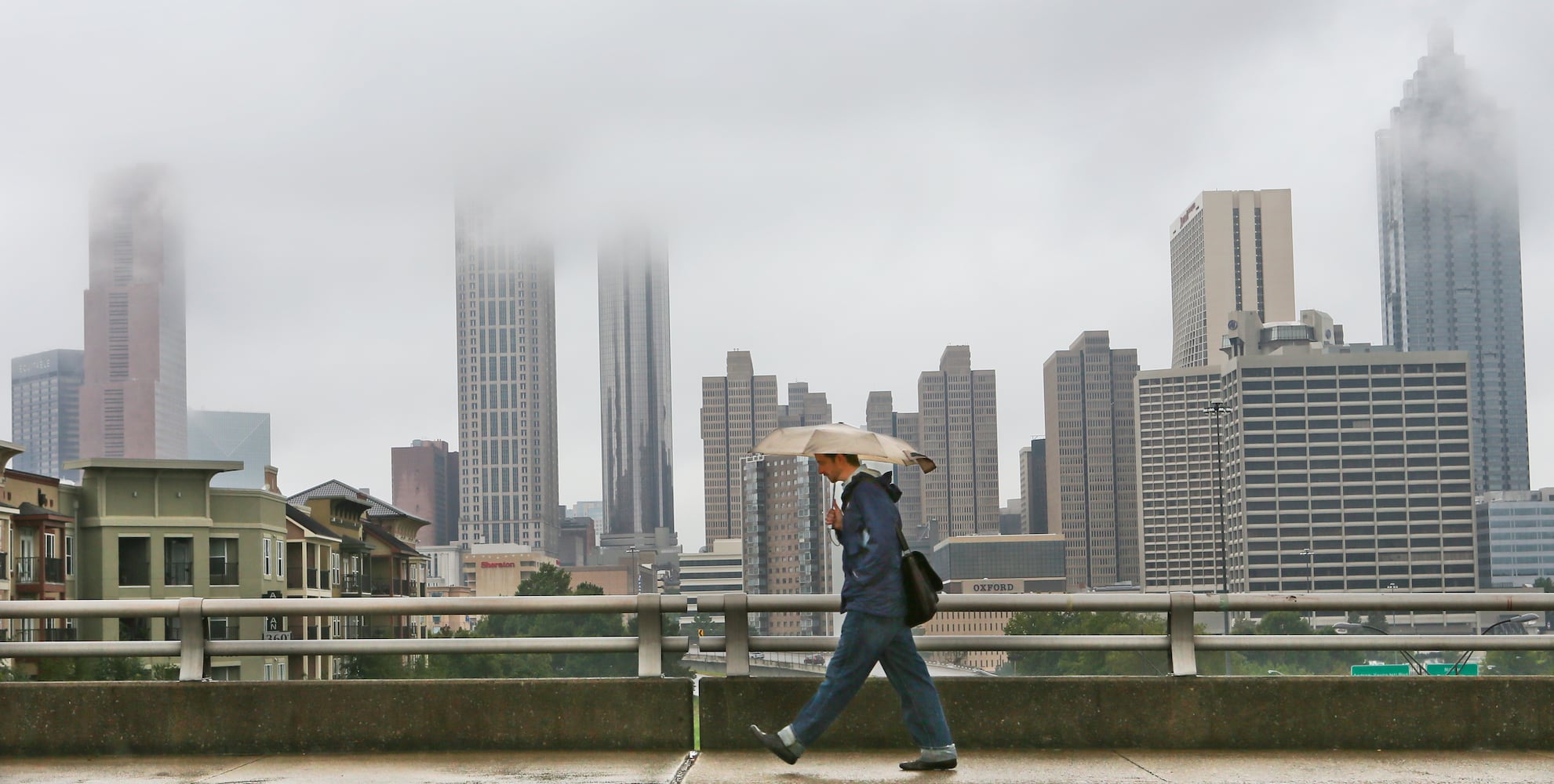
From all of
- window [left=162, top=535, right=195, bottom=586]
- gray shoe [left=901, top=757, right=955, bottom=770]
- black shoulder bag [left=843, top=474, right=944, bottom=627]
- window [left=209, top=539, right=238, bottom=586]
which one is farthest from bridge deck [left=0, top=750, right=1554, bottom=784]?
window [left=209, top=539, right=238, bottom=586]

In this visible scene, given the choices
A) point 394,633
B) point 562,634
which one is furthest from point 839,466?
point 394,633

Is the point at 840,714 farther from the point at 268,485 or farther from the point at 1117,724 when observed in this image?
the point at 268,485

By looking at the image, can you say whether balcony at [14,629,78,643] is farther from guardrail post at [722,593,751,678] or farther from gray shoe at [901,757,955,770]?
gray shoe at [901,757,955,770]

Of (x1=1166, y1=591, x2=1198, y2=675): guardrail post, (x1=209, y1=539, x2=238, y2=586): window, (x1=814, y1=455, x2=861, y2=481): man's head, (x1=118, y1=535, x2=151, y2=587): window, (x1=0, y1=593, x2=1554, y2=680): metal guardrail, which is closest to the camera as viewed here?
(x1=814, y1=455, x2=861, y2=481): man's head

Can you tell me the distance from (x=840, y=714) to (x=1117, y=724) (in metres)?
1.68

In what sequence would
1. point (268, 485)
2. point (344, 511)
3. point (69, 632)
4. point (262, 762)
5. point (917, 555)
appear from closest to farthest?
point (917, 555)
point (262, 762)
point (69, 632)
point (268, 485)
point (344, 511)

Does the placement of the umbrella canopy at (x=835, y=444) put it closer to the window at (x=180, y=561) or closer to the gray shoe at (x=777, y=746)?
the gray shoe at (x=777, y=746)

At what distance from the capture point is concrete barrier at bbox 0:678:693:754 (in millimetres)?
9359

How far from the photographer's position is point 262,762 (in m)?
9.16

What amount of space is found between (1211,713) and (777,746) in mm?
2734

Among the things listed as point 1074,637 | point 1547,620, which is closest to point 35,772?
point 1074,637

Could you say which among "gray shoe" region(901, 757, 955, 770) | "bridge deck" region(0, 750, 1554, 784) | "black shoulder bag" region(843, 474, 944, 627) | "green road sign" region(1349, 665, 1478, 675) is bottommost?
"bridge deck" region(0, 750, 1554, 784)

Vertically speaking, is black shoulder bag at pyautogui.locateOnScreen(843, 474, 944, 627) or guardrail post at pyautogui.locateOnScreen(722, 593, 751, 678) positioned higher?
black shoulder bag at pyautogui.locateOnScreen(843, 474, 944, 627)

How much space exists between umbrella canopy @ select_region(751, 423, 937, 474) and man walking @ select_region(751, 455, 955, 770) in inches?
3.5
